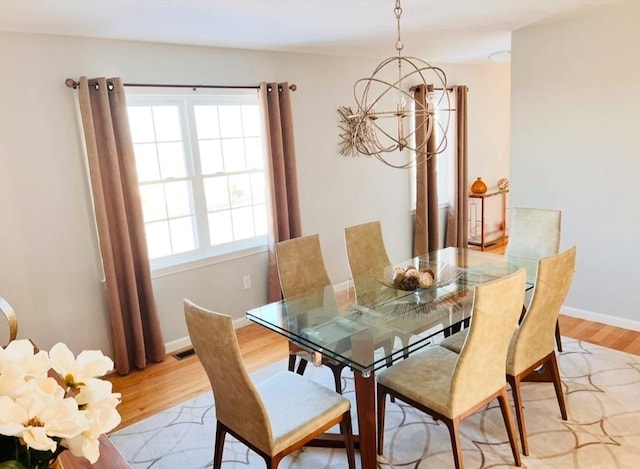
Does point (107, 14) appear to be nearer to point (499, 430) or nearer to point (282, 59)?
point (282, 59)

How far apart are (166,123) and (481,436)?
119 inches

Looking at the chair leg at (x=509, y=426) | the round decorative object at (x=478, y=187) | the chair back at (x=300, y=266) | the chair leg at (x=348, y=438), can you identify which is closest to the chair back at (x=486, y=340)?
the chair leg at (x=509, y=426)

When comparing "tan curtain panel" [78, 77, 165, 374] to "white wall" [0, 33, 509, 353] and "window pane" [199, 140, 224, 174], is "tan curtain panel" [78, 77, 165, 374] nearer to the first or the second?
"white wall" [0, 33, 509, 353]

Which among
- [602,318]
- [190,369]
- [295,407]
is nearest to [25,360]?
[295,407]

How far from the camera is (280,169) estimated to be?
13.4 ft

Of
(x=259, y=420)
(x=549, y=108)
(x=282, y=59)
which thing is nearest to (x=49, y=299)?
(x=259, y=420)

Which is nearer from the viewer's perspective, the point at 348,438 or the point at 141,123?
the point at 348,438

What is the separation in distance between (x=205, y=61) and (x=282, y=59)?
2.43ft

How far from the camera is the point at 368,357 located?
212 centimetres

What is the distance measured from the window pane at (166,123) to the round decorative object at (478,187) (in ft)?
A: 13.2

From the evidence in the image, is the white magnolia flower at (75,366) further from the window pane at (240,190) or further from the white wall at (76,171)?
the window pane at (240,190)

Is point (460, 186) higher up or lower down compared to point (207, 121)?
lower down

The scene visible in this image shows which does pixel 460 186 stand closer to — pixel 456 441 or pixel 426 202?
pixel 426 202

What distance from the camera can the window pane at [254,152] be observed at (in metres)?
4.14
